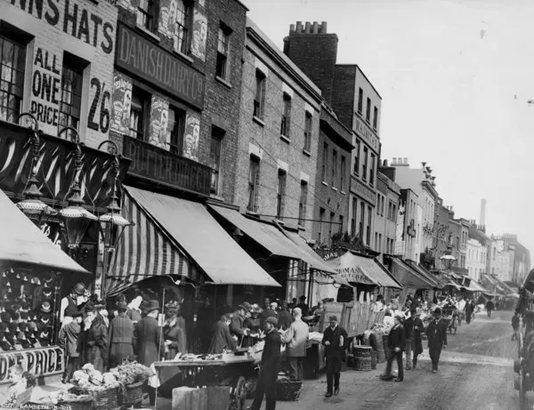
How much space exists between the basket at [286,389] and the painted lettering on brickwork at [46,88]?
6.63 m

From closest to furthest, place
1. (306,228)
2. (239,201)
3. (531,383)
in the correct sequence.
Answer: (531,383) → (239,201) → (306,228)

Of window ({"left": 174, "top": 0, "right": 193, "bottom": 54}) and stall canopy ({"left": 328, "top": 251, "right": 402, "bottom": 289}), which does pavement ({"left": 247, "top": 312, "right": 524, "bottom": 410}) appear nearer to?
stall canopy ({"left": 328, "top": 251, "right": 402, "bottom": 289})

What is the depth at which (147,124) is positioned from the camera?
18781 mm

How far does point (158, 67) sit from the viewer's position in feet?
61.8

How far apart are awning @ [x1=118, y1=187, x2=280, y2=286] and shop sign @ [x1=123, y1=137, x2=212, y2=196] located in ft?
1.35

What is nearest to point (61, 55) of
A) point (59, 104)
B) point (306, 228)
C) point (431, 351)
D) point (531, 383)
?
point (59, 104)

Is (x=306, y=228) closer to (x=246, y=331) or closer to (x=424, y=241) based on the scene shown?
(x=246, y=331)

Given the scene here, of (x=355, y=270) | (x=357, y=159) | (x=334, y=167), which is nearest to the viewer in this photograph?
(x=355, y=270)

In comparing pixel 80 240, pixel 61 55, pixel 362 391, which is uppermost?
pixel 61 55

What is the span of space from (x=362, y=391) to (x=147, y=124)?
794 centimetres

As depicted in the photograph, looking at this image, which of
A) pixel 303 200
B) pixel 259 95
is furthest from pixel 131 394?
pixel 303 200

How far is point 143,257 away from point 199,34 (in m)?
7.30

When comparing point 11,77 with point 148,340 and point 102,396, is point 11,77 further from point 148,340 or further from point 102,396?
point 102,396

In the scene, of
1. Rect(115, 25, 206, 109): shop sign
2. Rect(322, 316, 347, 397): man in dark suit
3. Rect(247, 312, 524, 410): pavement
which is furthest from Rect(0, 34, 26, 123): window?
Rect(322, 316, 347, 397): man in dark suit
